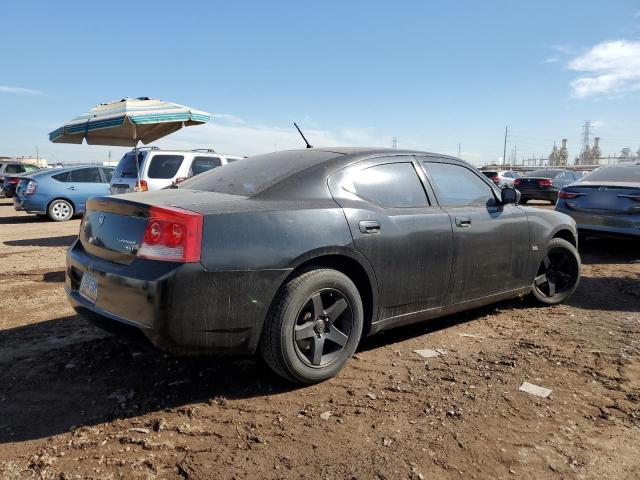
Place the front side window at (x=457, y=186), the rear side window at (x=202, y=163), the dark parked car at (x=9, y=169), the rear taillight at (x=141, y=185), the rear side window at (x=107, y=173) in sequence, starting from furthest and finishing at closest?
the dark parked car at (x=9, y=169) < the rear side window at (x=107, y=173) < the rear side window at (x=202, y=163) < the rear taillight at (x=141, y=185) < the front side window at (x=457, y=186)

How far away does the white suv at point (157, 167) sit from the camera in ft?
29.2

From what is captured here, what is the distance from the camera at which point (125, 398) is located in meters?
2.86

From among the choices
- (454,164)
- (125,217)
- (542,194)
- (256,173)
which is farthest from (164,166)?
(542,194)

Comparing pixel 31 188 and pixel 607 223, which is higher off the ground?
pixel 31 188

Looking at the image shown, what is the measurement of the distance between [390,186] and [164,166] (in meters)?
6.58

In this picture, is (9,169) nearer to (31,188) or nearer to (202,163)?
(31,188)

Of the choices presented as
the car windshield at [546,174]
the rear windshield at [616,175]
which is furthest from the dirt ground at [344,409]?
the car windshield at [546,174]

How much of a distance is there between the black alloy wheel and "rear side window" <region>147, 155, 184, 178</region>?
682 cm

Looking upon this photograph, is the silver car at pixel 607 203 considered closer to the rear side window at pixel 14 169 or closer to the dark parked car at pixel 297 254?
the dark parked car at pixel 297 254

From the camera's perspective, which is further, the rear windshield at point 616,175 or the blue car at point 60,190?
the blue car at point 60,190

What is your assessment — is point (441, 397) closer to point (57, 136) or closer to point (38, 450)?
point (38, 450)

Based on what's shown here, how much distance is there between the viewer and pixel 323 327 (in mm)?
3025

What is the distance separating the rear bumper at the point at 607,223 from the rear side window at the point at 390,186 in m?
4.98

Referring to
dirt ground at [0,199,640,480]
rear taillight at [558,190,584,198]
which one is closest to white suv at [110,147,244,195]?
dirt ground at [0,199,640,480]
